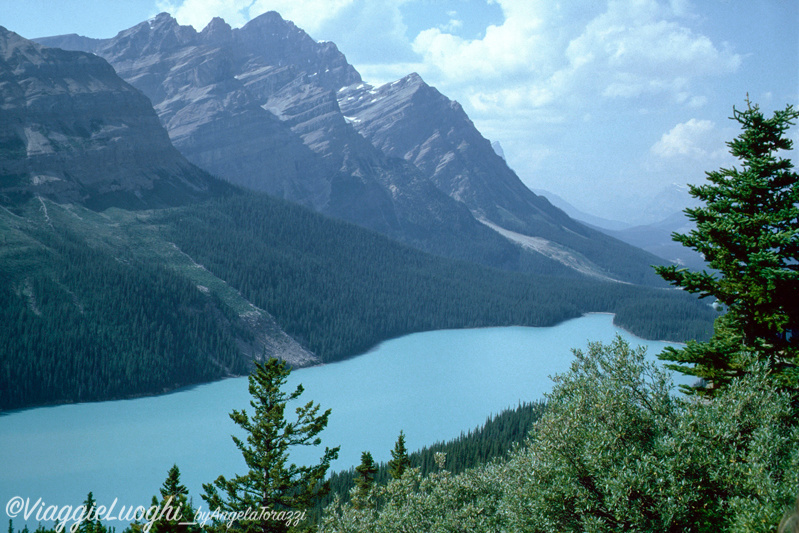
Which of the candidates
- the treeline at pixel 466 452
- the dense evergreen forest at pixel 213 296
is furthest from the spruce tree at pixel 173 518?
the dense evergreen forest at pixel 213 296

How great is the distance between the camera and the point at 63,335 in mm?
80812

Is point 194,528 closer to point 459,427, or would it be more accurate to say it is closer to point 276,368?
point 276,368

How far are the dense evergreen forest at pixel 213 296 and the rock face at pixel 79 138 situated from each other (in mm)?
6524

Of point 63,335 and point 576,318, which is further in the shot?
point 576,318

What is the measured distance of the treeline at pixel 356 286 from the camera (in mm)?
122812

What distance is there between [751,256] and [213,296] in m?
105

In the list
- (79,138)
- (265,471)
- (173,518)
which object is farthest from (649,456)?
(79,138)

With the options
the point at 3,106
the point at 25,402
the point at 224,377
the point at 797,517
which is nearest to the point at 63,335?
the point at 25,402

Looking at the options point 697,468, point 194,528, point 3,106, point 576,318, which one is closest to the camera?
point 697,468

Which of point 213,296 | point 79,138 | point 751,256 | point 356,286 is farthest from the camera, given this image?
point 356,286

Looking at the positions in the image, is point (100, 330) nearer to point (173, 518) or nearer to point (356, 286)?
point (356, 286)

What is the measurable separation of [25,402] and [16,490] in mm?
24865

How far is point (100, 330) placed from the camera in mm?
85688

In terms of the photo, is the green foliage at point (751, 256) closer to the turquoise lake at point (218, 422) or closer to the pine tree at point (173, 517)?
the pine tree at point (173, 517)
